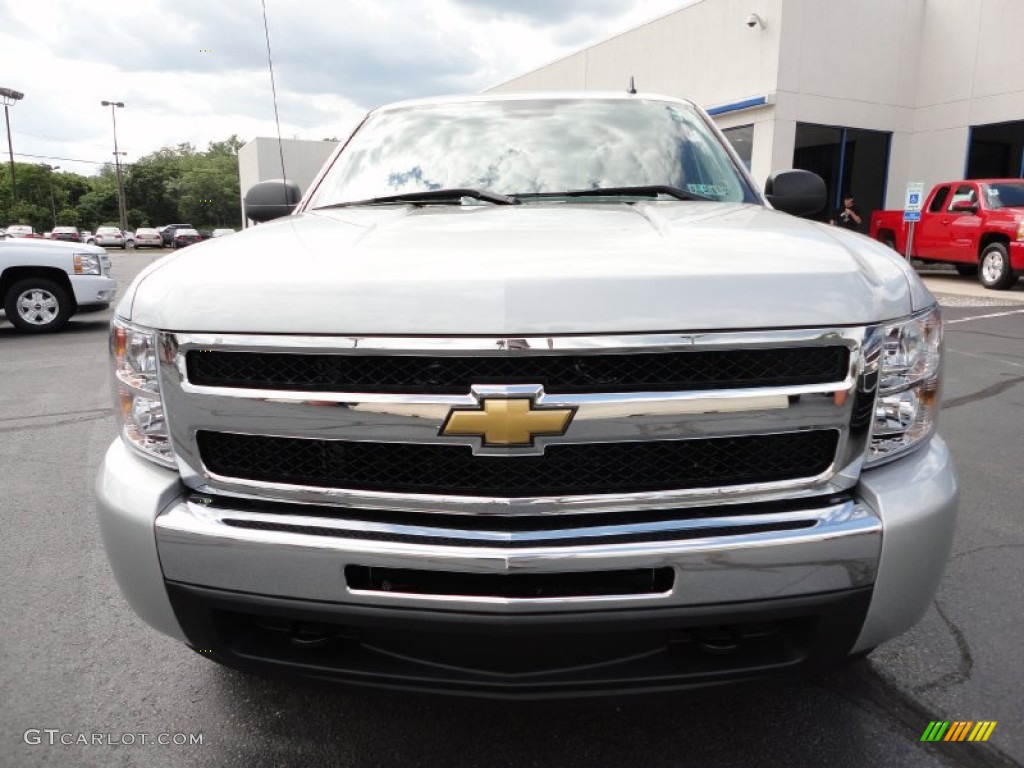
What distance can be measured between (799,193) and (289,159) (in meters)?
25.6

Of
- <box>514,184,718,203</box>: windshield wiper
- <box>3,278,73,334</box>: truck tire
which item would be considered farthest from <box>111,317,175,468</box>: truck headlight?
<box>3,278,73,334</box>: truck tire

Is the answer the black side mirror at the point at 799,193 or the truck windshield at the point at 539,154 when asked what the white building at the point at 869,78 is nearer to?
the black side mirror at the point at 799,193

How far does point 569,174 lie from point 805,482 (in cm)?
159

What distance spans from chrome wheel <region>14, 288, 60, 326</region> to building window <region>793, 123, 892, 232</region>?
17646 millimetres

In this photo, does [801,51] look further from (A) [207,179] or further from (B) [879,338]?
(A) [207,179]

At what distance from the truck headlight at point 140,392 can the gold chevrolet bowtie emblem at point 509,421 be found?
68cm

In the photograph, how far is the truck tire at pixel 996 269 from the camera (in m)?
14.1

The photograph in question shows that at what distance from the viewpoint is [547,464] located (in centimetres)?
158

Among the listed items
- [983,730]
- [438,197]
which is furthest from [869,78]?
[983,730]

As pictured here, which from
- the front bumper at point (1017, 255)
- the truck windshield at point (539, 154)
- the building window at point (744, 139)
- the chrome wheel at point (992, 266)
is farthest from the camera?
the building window at point (744, 139)

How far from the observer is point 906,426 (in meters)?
1.71

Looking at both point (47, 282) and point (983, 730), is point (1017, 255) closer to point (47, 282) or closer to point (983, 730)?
point (983, 730)

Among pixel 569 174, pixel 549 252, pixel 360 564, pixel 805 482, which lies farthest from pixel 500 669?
pixel 569 174

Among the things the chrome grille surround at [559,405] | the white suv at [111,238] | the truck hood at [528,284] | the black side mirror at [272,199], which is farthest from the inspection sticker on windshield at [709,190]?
the white suv at [111,238]
